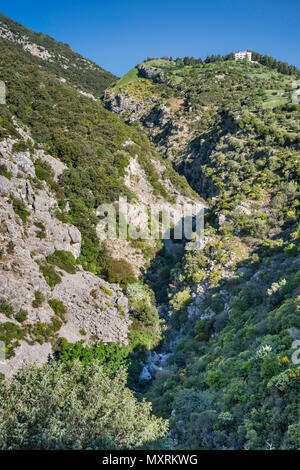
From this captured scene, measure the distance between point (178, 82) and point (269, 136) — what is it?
55.2 metres

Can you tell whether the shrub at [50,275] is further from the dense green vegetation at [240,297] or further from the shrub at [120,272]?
the dense green vegetation at [240,297]

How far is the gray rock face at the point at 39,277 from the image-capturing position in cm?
2102

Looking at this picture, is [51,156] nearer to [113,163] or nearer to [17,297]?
[113,163]

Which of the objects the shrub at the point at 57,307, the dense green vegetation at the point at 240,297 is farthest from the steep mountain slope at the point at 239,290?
the shrub at the point at 57,307

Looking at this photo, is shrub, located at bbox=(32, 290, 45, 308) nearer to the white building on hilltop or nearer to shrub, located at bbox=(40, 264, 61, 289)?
shrub, located at bbox=(40, 264, 61, 289)

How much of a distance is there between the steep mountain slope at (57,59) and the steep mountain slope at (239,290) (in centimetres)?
6398

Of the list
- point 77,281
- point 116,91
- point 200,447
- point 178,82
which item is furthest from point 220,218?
point 116,91

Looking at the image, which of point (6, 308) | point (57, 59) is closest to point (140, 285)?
point (6, 308)

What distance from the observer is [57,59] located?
115m

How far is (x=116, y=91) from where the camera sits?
93812mm

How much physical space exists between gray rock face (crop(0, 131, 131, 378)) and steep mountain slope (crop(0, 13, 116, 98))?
8345 centimetres

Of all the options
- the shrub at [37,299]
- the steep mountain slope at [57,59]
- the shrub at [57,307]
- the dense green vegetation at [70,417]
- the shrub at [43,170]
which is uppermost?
the steep mountain slope at [57,59]

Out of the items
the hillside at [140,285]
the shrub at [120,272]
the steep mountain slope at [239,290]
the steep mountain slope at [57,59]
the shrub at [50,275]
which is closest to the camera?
the steep mountain slope at [239,290]

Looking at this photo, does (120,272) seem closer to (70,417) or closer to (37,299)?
(37,299)
